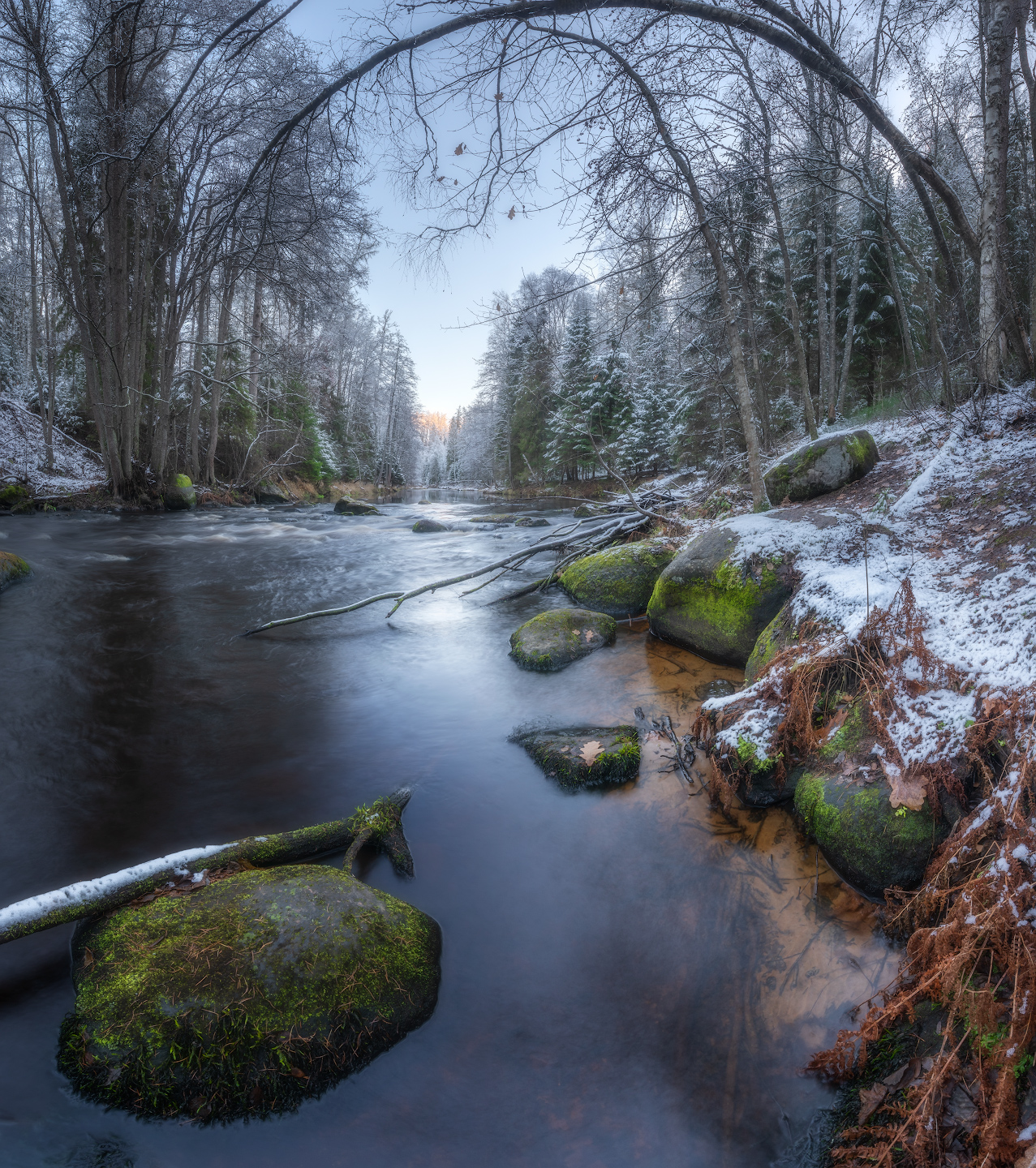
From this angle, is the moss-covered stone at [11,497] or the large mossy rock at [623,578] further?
the moss-covered stone at [11,497]

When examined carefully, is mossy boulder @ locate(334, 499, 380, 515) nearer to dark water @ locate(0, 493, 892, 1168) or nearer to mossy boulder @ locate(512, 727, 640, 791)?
dark water @ locate(0, 493, 892, 1168)

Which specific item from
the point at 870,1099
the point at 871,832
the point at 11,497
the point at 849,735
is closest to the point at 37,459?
the point at 11,497

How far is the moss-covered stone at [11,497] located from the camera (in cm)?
1358

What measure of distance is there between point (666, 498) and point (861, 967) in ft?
31.3

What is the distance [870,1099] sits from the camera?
5.51ft

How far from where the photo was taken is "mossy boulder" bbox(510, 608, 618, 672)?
5566 mm

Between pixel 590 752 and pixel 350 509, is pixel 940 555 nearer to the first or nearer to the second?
pixel 590 752

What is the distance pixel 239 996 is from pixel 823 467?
7812 mm

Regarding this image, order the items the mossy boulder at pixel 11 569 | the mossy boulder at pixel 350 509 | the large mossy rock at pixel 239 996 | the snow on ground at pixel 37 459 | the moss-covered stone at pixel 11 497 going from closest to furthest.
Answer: the large mossy rock at pixel 239 996 → the mossy boulder at pixel 11 569 → the moss-covered stone at pixel 11 497 → the snow on ground at pixel 37 459 → the mossy boulder at pixel 350 509

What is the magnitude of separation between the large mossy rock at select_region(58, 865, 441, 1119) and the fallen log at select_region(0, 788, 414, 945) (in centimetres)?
12

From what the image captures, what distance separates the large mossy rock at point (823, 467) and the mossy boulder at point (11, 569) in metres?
10.8

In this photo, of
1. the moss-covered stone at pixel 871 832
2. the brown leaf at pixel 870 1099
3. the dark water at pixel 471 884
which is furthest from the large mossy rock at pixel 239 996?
the moss-covered stone at pixel 871 832

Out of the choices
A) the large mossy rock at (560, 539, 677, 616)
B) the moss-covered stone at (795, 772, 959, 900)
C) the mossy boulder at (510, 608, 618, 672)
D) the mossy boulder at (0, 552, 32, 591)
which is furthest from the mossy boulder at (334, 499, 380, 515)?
the moss-covered stone at (795, 772, 959, 900)

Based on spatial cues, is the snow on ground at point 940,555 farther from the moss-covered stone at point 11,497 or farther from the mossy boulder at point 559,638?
the moss-covered stone at point 11,497
